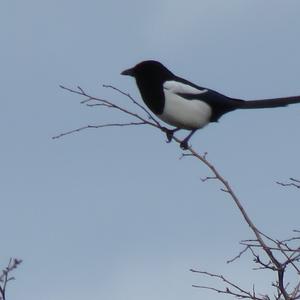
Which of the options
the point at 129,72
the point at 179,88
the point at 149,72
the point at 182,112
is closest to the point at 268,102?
the point at 182,112

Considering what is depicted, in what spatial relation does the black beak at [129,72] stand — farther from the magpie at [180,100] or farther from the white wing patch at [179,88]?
the white wing patch at [179,88]

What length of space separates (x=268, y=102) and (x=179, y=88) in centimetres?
79

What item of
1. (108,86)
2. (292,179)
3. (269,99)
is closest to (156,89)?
(269,99)

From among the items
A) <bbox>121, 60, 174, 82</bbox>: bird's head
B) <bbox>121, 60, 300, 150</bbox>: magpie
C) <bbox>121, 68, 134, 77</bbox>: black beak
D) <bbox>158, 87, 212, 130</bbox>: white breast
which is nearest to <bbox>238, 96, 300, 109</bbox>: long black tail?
<bbox>121, 60, 300, 150</bbox>: magpie

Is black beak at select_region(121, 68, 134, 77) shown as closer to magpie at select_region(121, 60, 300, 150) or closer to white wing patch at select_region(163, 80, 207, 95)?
magpie at select_region(121, 60, 300, 150)

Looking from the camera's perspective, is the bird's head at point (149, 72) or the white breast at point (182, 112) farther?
the bird's head at point (149, 72)

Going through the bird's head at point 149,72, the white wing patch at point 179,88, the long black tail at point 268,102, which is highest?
the bird's head at point 149,72

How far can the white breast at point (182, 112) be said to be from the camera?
669 cm

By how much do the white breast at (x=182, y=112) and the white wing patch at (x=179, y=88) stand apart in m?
0.04

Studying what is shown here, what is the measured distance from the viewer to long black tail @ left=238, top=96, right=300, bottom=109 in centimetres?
609

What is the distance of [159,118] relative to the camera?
6.83m

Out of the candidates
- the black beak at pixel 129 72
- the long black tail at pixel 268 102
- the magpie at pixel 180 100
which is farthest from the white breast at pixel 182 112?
the black beak at pixel 129 72

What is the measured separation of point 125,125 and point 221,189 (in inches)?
38.6

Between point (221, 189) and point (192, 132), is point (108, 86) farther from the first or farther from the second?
point (192, 132)
